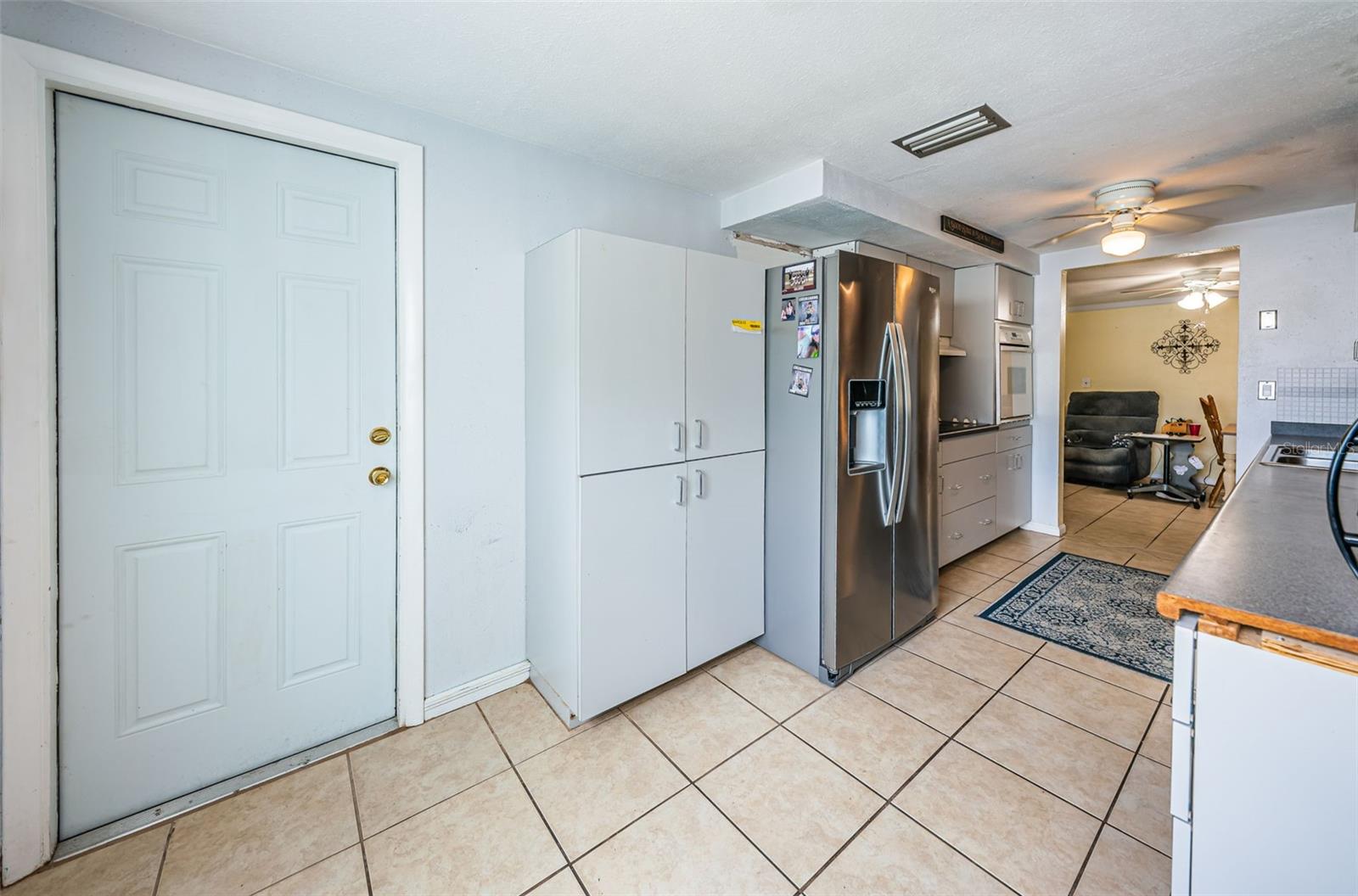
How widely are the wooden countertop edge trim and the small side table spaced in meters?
6.05

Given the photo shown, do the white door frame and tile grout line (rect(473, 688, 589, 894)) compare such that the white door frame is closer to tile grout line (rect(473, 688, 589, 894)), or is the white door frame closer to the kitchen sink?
tile grout line (rect(473, 688, 589, 894))

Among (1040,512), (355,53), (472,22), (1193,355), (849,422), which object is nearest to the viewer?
(472,22)

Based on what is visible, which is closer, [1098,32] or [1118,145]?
[1098,32]

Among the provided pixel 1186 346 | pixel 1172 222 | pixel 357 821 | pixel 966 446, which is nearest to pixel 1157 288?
pixel 1186 346

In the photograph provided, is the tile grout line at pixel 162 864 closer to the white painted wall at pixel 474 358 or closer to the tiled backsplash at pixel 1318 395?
the white painted wall at pixel 474 358

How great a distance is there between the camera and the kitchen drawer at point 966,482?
135 inches

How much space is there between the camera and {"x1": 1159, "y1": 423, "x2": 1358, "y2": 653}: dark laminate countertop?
2.87 feet

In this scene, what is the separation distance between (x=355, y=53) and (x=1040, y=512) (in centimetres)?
518

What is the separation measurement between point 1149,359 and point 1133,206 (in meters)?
5.45

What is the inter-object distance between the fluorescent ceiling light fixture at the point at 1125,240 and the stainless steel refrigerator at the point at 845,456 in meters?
1.32

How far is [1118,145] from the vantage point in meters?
2.38

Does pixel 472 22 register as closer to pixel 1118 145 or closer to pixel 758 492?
pixel 758 492

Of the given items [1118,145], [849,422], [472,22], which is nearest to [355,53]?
[472,22]

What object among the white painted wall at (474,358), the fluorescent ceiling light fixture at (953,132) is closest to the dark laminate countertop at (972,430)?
the fluorescent ceiling light fixture at (953,132)
